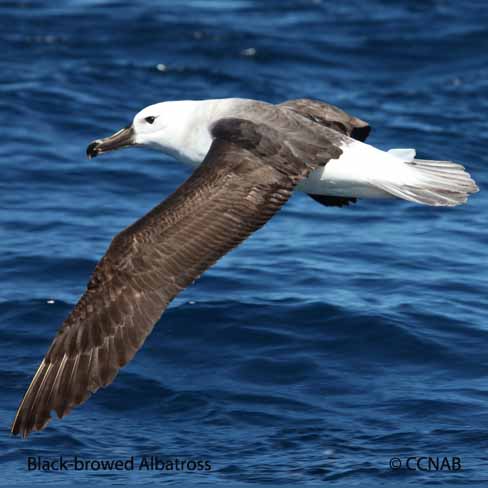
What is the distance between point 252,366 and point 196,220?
1.69 metres

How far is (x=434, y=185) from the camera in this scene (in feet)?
27.4

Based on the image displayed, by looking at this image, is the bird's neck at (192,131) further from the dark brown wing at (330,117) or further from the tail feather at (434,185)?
the tail feather at (434,185)

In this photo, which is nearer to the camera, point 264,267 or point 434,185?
point 434,185

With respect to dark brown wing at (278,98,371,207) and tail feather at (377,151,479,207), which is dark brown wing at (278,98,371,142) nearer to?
dark brown wing at (278,98,371,207)

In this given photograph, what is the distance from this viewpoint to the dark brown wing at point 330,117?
9148 mm

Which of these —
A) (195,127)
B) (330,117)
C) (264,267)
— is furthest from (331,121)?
(264,267)

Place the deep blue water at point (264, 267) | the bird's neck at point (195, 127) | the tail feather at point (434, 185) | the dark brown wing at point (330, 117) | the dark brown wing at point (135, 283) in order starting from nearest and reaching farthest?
the dark brown wing at point (135, 283) → the deep blue water at point (264, 267) → the tail feather at point (434, 185) → the bird's neck at point (195, 127) → the dark brown wing at point (330, 117)

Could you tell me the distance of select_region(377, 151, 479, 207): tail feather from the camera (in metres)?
8.17

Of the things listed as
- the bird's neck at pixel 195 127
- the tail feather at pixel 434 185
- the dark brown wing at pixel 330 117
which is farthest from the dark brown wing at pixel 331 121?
the tail feather at pixel 434 185

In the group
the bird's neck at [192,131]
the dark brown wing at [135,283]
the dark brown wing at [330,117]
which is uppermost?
the dark brown wing at [330,117]

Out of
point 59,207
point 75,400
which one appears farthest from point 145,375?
point 59,207

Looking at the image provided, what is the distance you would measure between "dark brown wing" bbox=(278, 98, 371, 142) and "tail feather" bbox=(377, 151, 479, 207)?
2.57 ft

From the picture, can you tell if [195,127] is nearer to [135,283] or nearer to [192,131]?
[192,131]

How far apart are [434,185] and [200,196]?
5.71 ft
